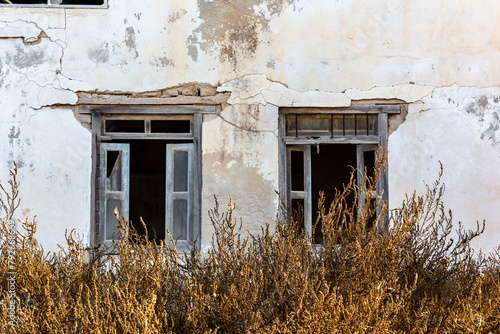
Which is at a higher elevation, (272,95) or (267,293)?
(272,95)

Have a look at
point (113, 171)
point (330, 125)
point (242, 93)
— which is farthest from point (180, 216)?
point (330, 125)

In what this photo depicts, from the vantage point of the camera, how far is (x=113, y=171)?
289 inches

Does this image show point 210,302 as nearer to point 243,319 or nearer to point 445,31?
point 243,319

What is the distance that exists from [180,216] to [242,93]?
4.94ft

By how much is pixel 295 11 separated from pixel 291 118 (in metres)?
1.17

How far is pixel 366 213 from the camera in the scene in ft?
16.9

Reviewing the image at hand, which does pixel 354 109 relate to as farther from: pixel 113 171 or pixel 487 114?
pixel 113 171

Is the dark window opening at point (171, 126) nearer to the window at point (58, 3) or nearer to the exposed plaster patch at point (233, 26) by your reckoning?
the exposed plaster patch at point (233, 26)

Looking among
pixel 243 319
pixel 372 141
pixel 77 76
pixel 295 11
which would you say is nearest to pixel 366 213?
pixel 243 319

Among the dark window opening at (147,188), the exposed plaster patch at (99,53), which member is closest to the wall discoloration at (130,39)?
the exposed plaster patch at (99,53)

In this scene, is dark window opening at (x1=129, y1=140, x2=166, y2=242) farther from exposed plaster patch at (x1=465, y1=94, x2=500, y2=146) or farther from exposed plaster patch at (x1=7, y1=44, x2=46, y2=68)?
exposed plaster patch at (x1=465, y1=94, x2=500, y2=146)

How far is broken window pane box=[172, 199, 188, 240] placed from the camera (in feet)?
23.8

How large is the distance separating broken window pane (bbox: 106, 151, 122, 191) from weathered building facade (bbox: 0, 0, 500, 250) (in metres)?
0.07

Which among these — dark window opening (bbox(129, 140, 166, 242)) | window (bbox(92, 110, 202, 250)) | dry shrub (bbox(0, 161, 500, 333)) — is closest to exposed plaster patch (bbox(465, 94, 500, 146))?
dry shrub (bbox(0, 161, 500, 333))
